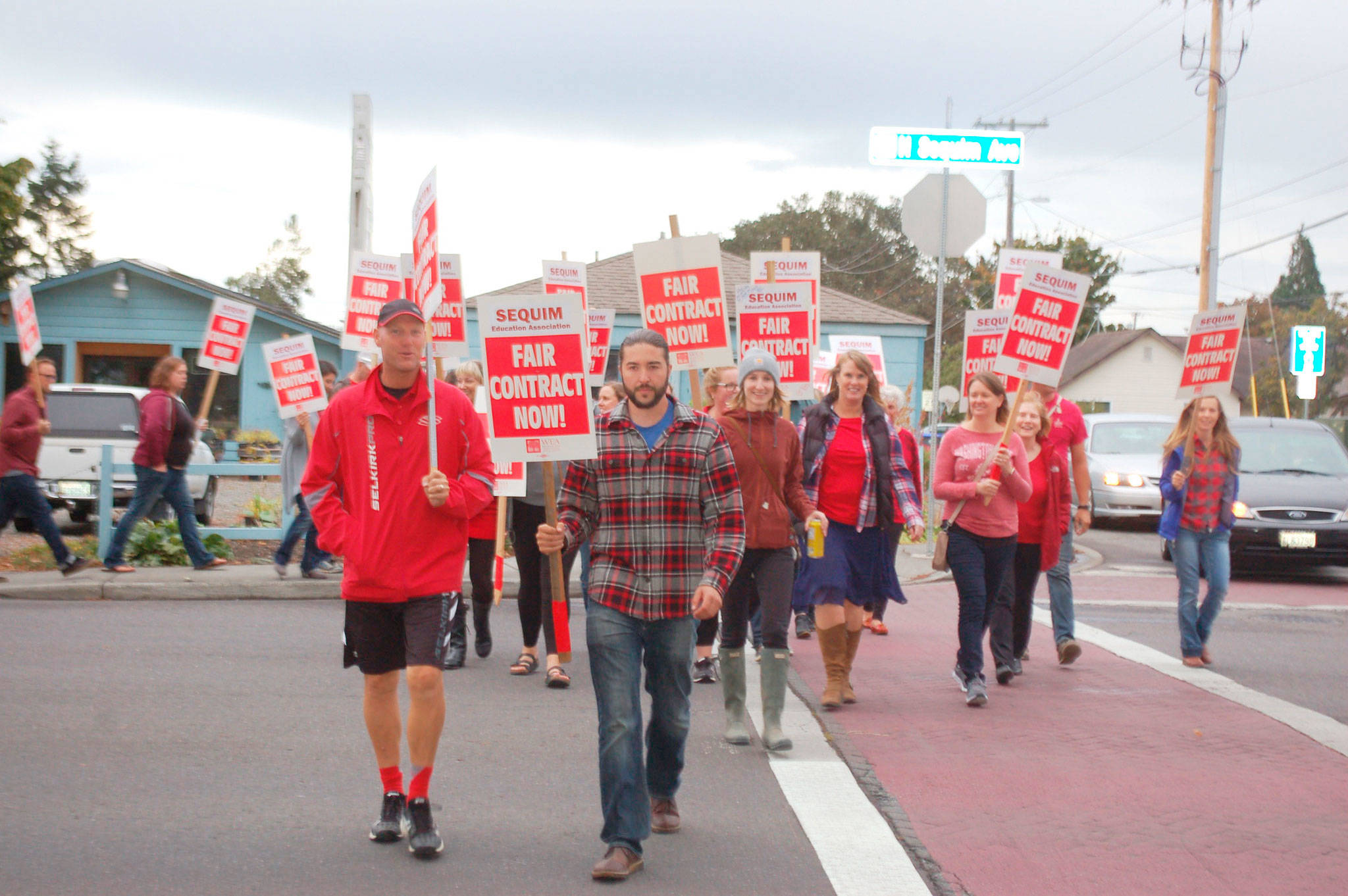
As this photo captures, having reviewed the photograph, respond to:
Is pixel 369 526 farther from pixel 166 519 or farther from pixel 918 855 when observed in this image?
pixel 166 519

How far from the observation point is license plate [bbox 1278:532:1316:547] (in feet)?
47.5

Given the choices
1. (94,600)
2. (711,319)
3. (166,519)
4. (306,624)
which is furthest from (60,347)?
(711,319)

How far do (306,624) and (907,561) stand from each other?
771cm

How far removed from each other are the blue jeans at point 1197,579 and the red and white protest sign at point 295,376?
719cm

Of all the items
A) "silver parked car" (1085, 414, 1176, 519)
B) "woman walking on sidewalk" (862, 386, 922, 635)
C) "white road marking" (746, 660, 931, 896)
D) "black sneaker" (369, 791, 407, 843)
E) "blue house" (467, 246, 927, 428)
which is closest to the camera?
"white road marking" (746, 660, 931, 896)

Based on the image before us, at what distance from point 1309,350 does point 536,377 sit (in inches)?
1053

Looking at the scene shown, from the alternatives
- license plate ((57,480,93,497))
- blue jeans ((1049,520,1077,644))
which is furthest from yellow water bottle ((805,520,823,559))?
license plate ((57,480,93,497))

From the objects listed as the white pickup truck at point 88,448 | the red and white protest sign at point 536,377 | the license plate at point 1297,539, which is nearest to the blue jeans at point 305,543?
the white pickup truck at point 88,448

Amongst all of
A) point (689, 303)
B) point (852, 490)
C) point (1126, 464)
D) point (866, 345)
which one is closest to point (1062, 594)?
point (852, 490)

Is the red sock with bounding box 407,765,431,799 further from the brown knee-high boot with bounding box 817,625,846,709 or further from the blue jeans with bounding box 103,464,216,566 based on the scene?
the blue jeans with bounding box 103,464,216,566

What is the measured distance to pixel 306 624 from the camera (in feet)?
33.5

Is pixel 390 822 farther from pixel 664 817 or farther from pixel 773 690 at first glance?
pixel 773 690

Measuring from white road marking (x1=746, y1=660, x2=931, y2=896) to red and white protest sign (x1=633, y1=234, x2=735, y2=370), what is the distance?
239 centimetres

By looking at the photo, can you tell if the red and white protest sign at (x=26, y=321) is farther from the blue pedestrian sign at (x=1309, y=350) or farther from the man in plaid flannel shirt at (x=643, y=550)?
the blue pedestrian sign at (x=1309, y=350)
